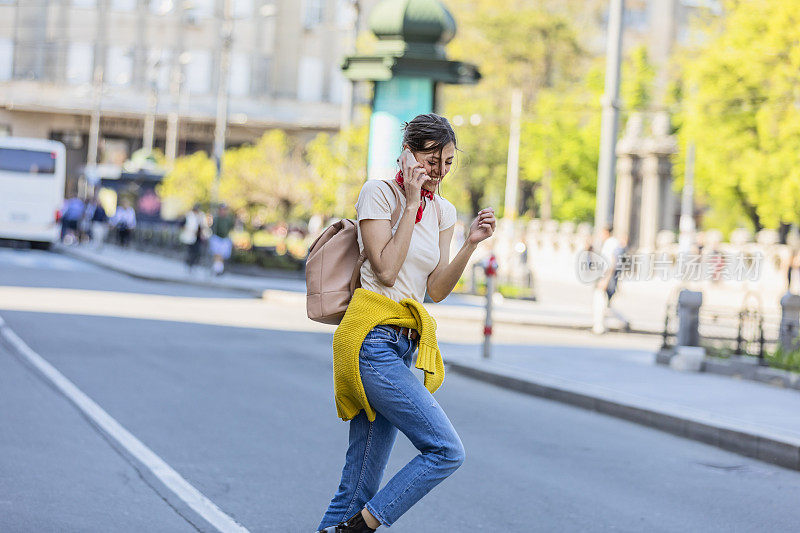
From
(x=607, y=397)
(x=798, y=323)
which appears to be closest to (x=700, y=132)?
(x=798, y=323)

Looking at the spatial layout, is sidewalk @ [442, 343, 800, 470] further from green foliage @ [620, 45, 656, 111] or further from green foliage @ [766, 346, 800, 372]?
green foliage @ [620, 45, 656, 111]

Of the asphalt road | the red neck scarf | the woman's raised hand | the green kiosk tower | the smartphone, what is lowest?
the asphalt road

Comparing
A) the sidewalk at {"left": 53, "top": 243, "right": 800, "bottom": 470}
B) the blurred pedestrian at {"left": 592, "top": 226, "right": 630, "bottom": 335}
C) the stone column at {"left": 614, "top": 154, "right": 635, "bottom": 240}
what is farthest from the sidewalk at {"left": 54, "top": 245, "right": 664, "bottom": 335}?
the stone column at {"left": 614, "top": 154, "right": 635, "bottom": 240}

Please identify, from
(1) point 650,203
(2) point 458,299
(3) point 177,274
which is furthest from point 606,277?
(1) point 650,203

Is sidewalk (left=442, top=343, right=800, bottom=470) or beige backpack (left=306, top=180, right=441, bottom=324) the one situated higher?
beige backpack (left=306, top=180, right=441, bottom=324)

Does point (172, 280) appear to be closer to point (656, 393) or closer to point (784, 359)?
point (784, 359)

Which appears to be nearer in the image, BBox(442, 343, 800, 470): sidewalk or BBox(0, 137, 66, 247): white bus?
BBox(442, 343, 800, 470): sidewalk

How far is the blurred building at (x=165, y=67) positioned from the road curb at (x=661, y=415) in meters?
57.1

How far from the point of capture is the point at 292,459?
8289 millimetres

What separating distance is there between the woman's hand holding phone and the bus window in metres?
37.4

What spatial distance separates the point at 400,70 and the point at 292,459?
14.7 metres

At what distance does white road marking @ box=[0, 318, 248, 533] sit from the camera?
654cm

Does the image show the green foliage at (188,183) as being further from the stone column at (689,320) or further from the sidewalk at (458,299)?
the stone column at (689,320)

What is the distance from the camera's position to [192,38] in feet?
239
